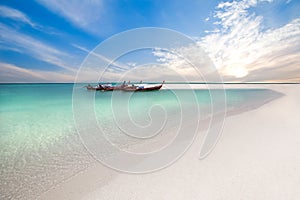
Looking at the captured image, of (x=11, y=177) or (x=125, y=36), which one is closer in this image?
(x=11, y=177)

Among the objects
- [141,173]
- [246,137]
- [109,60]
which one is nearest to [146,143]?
[141,173]

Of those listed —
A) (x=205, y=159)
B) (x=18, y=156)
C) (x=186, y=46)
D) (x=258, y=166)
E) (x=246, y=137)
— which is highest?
(x=186, y=46)

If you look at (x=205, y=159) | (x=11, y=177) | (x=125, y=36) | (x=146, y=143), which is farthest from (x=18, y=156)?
(x=205, y=159)

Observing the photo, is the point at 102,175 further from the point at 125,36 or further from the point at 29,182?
the point at 125,36

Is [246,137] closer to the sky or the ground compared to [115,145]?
closer to the sky

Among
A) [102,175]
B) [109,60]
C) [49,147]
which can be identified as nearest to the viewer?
[102,175]

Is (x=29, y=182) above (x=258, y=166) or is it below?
below

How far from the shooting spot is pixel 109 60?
12.5 feet

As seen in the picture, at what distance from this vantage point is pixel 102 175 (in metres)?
2.72

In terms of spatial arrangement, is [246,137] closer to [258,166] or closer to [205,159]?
[258,166]

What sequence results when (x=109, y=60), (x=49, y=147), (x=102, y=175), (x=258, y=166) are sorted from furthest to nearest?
(x=49, y=147) → (x=109, y=60) → (x=102, y=175) → (x=258, y=166)

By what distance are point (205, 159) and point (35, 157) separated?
395 cm

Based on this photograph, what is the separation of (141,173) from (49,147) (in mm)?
3016

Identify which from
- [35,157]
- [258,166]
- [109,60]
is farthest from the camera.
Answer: [109,60]
